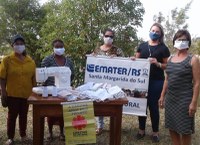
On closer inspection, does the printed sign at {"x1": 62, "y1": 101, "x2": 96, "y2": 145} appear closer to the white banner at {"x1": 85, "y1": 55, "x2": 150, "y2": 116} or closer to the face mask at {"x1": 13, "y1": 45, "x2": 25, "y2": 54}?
the face mask at {"x1": 13, "y1": 45, "x2": 25, "y2": 54}

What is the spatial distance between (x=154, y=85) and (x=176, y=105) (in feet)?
4.15

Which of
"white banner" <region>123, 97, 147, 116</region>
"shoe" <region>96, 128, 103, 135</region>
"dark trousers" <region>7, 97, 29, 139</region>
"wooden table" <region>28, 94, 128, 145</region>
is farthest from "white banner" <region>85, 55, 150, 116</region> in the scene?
"wooden table" <region>28, 94, 128, 145</region>

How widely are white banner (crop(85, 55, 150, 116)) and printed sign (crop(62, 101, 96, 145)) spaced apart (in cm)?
186

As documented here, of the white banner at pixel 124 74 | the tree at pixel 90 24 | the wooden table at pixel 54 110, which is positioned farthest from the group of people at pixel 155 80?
the tree at pixel 90 24

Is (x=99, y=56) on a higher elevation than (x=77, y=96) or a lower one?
higher

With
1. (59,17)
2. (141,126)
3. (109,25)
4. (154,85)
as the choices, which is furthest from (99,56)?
(59,17)

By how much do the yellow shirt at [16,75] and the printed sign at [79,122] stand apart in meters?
1.48

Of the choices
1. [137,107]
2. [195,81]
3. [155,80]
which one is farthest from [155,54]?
[195,81]

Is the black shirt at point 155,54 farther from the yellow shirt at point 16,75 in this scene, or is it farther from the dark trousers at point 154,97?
the yellow shirt at point 16,75

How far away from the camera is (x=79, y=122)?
3799 mm

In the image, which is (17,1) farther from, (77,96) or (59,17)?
(77,96)

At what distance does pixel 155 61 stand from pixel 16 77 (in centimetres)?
225

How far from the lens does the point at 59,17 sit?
10.4m

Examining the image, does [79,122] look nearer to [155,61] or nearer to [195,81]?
[195,81]
